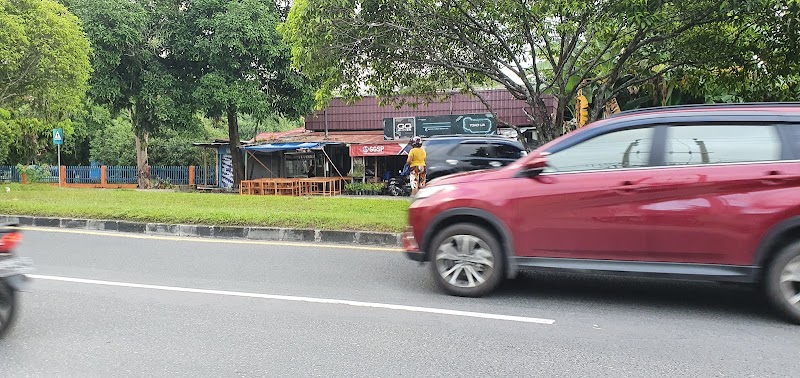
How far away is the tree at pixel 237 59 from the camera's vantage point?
2106 centimetres

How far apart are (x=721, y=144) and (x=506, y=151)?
5376 millimetres

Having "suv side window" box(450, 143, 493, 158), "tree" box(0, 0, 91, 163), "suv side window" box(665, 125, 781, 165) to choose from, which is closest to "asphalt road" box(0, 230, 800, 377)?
"suv side window" box(665, 125, 781, 165)

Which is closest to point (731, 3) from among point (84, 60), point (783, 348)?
point (783, 348)

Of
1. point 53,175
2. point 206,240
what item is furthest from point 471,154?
point 53,175

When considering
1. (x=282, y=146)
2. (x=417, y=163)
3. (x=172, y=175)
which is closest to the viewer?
(x=417, y=163)

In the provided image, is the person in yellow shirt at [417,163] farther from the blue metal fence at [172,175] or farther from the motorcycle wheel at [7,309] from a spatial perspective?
the blue metal fence at [172,175]

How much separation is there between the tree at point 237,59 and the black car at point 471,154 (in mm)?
12767

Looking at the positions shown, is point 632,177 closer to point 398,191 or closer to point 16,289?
point 16,289

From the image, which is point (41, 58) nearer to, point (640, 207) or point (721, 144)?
point (640, 207)

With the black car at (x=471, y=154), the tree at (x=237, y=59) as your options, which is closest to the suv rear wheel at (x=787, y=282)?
the black car at (x=471, y=154)

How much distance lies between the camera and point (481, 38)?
1145 centimetres

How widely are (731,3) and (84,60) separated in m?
17.3

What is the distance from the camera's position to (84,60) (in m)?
17.6

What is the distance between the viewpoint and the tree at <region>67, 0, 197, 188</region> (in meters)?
21.1
